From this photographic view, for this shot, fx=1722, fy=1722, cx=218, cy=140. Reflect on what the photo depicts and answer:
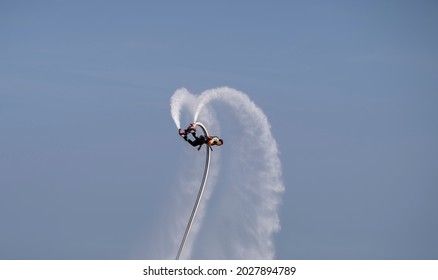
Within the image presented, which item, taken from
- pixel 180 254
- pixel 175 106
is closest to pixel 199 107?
pixel 175 106

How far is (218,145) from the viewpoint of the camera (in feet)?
615

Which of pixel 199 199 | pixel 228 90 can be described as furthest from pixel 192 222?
pixel 228 90
